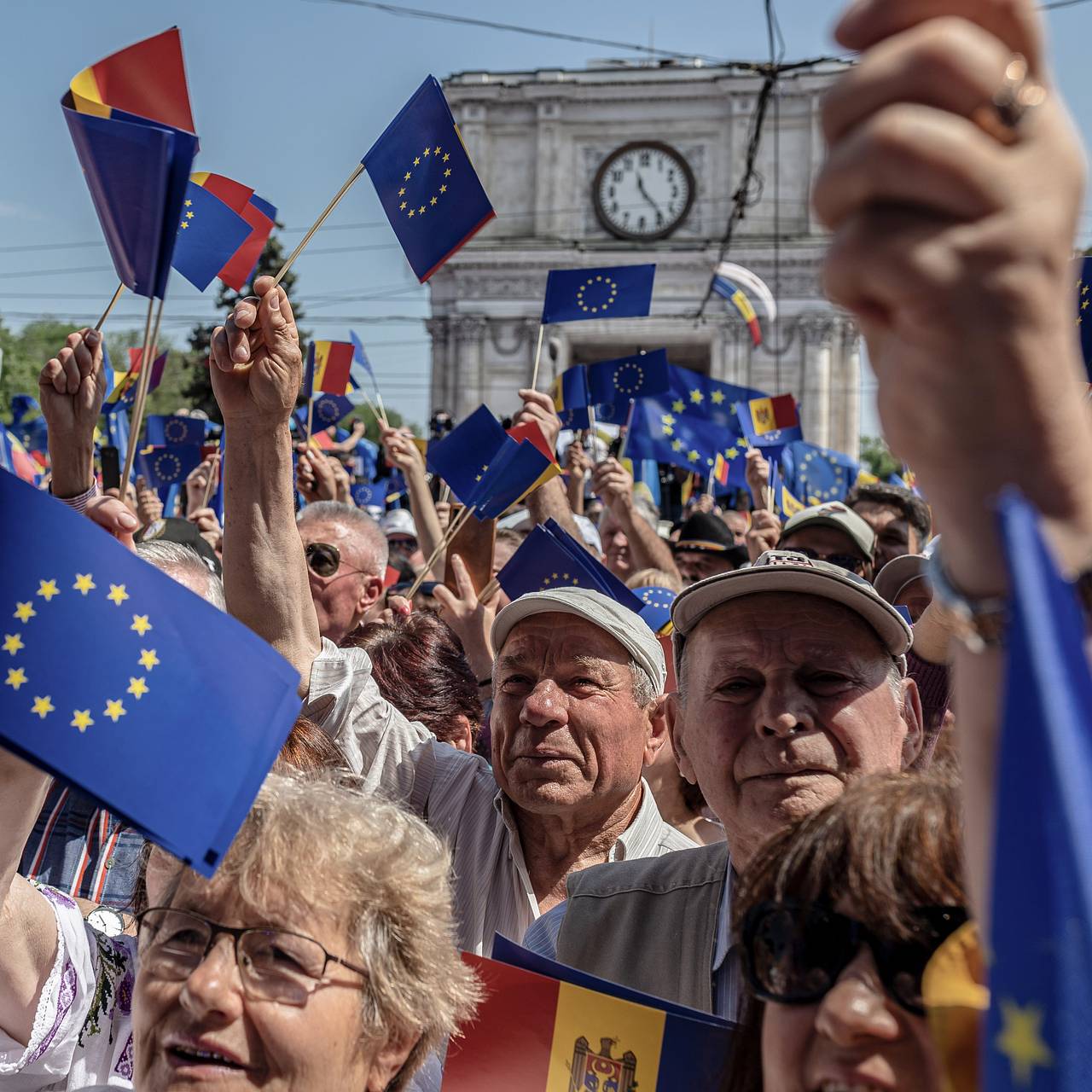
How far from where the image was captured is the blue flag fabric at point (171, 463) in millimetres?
8688

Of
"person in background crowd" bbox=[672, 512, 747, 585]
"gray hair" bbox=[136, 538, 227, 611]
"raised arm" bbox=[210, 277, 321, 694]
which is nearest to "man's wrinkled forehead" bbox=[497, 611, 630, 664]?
"raised arm" bbox=[210, 277, 321, 694]

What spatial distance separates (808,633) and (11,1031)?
1.45m

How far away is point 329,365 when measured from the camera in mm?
9305

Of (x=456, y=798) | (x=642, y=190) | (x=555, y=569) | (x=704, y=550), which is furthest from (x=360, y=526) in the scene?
(x=642, y=190)

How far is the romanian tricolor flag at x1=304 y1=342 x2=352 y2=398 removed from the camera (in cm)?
920

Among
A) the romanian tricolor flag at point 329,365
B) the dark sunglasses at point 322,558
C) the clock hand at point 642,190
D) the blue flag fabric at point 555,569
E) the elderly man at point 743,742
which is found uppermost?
the clock hand at point 642,190

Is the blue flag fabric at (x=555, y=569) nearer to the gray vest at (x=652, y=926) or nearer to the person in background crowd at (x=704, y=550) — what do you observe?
the gray vest at (x=652, y=926)

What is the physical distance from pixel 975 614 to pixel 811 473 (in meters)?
10.1

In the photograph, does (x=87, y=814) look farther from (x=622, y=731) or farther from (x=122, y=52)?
(x=122, y=52)

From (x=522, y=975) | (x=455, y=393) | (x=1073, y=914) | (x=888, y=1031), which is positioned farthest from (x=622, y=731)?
(x=455, y=393)

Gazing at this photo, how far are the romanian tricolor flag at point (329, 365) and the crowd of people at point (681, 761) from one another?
4963 mm

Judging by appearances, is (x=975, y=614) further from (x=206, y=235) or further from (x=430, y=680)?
(x=206, y=235)

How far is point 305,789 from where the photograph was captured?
204 centimetres

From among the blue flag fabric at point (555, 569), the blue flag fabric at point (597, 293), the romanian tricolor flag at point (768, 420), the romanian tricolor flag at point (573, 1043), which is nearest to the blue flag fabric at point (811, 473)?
the romanian tricolor flag at point (768, 420)
